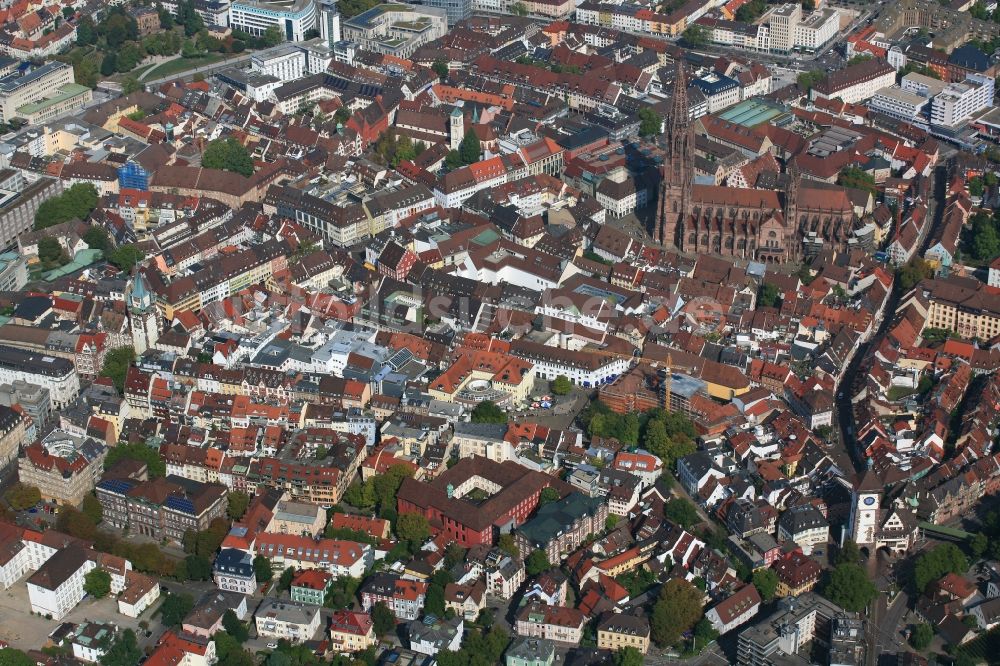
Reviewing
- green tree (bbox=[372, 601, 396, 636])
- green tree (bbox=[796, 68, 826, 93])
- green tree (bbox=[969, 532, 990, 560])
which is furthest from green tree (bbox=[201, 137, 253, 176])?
green tree (bbox=[969, 532, 990, 560])

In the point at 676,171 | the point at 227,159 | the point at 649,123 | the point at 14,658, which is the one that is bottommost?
the point at 14,658

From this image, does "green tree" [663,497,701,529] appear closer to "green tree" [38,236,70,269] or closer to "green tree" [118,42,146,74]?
"green tree" [38,236,70,269]

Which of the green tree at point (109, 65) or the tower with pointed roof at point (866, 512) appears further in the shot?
the green tree at point (109, 65)

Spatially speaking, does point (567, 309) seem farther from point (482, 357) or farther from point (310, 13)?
point (310, 13)

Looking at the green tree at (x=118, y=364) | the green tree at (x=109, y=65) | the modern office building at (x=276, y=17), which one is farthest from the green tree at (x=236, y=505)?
the modern office building at (x=276, y=17)

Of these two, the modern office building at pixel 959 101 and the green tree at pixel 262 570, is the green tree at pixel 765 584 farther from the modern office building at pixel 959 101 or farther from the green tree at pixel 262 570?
the modern office building at pixel 959 101

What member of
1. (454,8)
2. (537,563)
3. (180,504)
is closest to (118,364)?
(180,504)

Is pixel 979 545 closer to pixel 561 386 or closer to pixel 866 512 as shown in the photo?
pixel 866 512
